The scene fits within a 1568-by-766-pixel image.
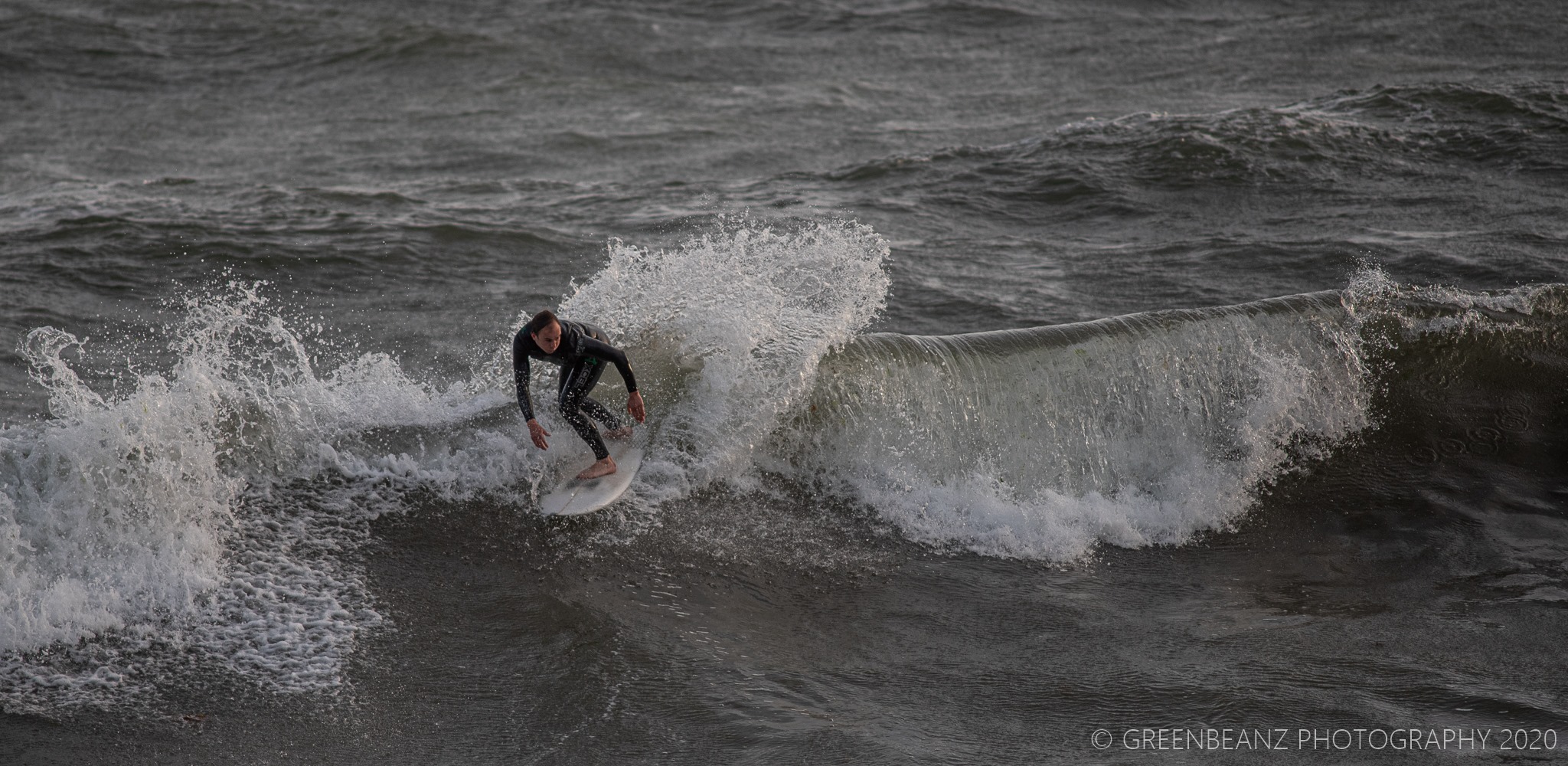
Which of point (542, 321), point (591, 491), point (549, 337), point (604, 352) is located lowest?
point (591, 491)

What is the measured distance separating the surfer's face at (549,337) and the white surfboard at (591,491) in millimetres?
1134

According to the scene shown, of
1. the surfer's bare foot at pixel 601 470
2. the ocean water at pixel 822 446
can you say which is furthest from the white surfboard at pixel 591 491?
the ocean water at pixel 822 446

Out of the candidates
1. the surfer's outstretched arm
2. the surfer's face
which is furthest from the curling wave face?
the surfer's face

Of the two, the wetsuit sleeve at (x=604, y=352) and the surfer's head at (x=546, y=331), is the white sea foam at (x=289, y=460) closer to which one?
the wetsuit sleeve at (x=604, y=352)

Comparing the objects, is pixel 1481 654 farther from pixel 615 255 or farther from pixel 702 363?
pixel 615 255

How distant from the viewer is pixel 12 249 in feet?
40.9

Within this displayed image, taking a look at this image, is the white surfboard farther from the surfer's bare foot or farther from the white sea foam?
the white sea foam

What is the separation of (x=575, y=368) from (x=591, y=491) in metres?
0.87

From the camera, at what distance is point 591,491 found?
7.88 m

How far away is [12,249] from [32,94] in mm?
8809

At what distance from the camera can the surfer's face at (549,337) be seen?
7.12 metres

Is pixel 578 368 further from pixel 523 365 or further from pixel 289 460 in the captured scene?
pixel 289 460

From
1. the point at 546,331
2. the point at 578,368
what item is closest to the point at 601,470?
the point at 578,368

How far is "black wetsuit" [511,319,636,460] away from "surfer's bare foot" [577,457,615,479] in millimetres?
43
